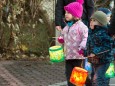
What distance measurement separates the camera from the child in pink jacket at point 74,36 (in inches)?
246

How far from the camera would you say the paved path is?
25.5ft

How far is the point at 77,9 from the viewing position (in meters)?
6.38

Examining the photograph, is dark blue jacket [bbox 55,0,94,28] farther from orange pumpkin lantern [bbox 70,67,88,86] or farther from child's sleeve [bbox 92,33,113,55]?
orange pumpkin lantern [bbox 70,67,88,86]

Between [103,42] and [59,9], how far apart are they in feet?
4.80

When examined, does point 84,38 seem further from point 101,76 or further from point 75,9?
point 101,76

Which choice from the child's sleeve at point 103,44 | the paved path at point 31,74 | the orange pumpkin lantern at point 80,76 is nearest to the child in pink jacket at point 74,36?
the child's sleeve at point 103,44

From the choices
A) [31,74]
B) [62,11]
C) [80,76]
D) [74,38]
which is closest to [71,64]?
[74,38]

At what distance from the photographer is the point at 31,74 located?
8.55 metres

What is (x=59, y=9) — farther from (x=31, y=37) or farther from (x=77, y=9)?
(x=31, y=37)

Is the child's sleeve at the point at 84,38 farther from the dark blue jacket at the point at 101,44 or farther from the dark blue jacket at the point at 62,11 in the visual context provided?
the dark blue jacket at the point at 62,11

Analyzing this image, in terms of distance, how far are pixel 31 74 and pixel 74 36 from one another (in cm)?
254

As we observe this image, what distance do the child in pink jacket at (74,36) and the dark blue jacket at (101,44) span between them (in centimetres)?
21

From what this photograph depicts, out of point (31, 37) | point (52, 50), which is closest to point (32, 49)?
point (31, 37)

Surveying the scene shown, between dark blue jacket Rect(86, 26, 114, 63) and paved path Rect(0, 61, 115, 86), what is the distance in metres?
1.94
